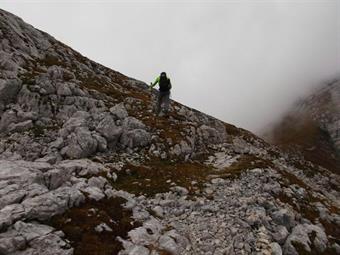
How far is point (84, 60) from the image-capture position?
7331cm

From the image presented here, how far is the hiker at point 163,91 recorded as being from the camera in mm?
42506

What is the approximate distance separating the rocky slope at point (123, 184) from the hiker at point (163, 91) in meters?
1.89

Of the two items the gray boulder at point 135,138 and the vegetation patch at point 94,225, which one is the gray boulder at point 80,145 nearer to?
the gray boulder at point 135,138

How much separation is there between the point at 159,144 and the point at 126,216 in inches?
698

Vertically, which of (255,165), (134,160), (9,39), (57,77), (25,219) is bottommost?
(25,219)

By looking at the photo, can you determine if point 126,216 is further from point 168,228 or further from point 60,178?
point 60,178

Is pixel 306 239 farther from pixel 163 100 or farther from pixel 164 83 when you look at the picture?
pixel 163 100

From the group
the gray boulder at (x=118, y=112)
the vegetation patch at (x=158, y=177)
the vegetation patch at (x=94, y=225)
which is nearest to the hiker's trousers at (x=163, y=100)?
the gray boulder at (x=118, y=112)

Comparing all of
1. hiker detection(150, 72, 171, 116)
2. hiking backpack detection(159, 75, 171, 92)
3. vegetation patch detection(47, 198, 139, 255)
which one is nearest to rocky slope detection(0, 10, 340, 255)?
vegetation patch detection(47, 198, 139, 255)

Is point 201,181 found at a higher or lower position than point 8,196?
higher

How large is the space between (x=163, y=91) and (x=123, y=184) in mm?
16791

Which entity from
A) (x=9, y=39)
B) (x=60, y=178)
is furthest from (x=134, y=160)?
(x=9, y=39)

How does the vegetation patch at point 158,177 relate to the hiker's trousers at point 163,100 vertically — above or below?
below

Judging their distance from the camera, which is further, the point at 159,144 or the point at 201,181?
the point at 159,144
